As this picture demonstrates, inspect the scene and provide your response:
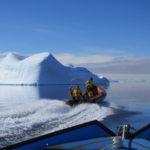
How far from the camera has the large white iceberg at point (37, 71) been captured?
41.7 meters

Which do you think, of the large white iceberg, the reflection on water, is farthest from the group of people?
the large white iceberg

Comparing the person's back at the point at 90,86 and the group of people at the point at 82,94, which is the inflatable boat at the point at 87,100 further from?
the person's back at the point at 90,86

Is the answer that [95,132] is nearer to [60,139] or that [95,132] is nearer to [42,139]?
[60,139]

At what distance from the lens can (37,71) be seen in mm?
41469

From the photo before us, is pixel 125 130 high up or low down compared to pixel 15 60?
down

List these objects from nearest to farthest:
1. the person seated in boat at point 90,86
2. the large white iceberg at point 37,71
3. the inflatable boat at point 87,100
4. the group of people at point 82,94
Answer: the inflatable boat at point 87,100 < the group of people at point 82,94 < the person seated in boat at point 90,86 < the large white iceberg at point 37,71

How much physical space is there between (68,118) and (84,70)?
4159cm

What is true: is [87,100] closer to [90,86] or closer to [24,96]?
[90,86]

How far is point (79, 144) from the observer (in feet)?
9.37

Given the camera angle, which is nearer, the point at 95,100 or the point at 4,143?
the point at 4,143

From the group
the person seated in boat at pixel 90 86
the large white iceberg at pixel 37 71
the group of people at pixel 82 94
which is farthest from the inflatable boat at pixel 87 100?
the large white iceberg at pixel 37 71

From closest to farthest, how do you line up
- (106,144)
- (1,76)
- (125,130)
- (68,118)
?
Answer: (106,144)
(125,130)
(68,118)
(1,76)

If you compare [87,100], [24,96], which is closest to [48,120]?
[87,100]

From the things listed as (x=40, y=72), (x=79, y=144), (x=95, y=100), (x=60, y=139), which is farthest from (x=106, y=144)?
(x=40, y=72)
